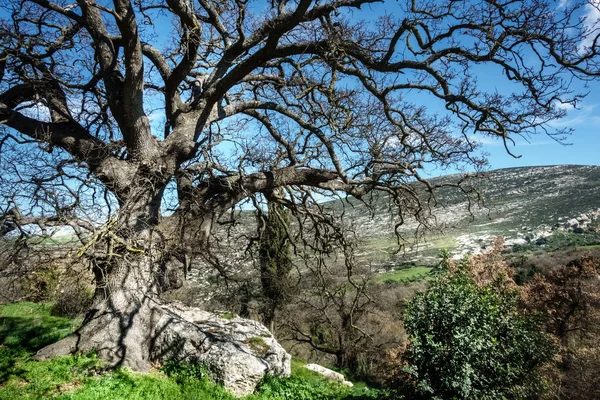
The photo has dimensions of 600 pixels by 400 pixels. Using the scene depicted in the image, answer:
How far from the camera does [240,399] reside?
6.83m

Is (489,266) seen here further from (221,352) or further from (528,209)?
(528,209)

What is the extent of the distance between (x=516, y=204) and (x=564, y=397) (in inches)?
2590

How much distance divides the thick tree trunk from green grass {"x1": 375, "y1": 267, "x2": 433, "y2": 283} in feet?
99.7

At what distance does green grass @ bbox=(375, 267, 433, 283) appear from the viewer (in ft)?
125

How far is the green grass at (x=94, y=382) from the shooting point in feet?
17.9

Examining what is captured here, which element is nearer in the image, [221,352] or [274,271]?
[221,352]

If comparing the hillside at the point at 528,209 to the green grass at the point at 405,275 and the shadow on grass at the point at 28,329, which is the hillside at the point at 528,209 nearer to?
the green grass at the point at 405,275

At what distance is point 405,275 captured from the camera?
4138 cm

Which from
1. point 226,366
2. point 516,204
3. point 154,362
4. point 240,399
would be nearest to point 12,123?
point 154,362

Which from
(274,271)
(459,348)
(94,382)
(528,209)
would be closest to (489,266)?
(274,271)

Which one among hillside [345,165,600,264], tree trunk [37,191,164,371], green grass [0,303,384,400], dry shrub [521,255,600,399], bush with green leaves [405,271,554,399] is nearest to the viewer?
green grass [0,303,384,400]

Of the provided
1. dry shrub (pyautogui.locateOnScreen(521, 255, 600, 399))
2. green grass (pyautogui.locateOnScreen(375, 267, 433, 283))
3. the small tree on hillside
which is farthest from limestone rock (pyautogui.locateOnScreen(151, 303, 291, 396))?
green grass (pyautogui.locateOnScreen(375, 267, 433, 283))

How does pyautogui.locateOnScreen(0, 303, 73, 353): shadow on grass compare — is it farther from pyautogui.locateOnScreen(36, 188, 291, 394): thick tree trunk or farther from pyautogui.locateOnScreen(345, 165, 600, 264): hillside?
pyautogui.locateOnScreen(345, 165, 600, 264): hillside

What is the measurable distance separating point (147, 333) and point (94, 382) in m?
1.53
